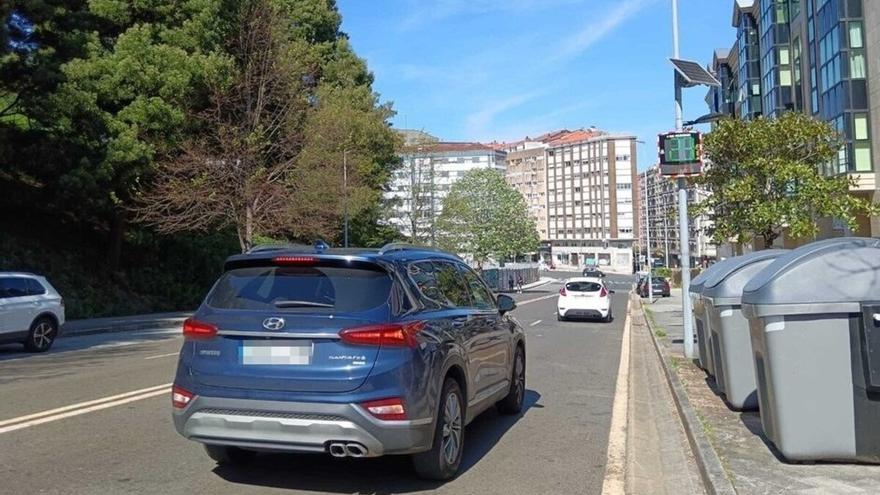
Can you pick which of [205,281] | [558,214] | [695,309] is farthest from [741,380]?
[558,214]

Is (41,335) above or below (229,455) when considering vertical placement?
above

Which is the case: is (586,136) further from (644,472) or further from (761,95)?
(644,472)

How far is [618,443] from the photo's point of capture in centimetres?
743

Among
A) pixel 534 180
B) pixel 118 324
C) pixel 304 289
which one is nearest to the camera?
pixel 304 289

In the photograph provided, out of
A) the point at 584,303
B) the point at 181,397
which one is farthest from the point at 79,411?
the point at 584,303

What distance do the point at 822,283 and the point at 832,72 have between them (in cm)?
3637

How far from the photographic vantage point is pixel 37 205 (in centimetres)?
2767

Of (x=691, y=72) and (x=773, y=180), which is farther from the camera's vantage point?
(x=773, y=180)

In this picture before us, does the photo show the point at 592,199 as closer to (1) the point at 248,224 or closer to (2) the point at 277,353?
(1) the point at 248,224

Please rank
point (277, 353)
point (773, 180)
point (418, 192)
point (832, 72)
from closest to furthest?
point (277, 353) → point (773, 180) → point (832, 72) → point (418, 192)

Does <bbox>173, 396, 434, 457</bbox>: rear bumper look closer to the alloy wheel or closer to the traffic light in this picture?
the alloy wheel

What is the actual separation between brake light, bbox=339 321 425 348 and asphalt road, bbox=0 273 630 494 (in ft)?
3.89

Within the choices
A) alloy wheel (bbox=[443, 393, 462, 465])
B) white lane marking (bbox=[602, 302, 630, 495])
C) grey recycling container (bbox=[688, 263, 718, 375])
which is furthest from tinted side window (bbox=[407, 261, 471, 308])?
grey recycling container (bbox=[688, 263, 718, 375])

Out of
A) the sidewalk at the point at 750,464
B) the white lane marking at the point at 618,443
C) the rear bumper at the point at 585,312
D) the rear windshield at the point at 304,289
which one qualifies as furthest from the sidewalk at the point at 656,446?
the rear bumper at the point at 585,312
